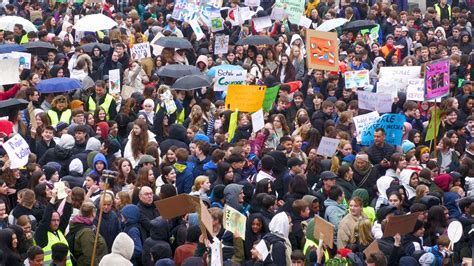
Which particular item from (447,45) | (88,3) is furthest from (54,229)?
(88,3)

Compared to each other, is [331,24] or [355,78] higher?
[355,78]

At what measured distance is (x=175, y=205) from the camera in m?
15.5

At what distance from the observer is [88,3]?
30.5 meters

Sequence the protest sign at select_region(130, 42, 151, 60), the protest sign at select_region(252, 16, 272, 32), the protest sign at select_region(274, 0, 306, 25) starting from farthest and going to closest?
the protest sign at select_region(274, 0, 306, 25), the protest sign at select_region(252, 16, 272, 32), the protest sign at select_region(130, 42, 151, 60)

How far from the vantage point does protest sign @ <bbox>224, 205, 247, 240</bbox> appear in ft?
48.9

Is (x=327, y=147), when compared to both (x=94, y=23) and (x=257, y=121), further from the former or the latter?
(x=94, y=23)

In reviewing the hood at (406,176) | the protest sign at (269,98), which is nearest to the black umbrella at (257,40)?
the protest sign at (269,98)

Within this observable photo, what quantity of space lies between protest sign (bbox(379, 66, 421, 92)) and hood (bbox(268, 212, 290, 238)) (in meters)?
8.39

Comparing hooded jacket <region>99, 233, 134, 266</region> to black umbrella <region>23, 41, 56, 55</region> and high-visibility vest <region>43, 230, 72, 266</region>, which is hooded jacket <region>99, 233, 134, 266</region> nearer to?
high-visibility vest <region>43, 230, 72, 266</region>

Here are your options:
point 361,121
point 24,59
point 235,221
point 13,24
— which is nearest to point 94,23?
point 13,24

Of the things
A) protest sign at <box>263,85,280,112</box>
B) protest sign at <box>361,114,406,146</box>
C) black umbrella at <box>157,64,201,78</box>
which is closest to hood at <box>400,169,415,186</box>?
protest sign at <box>361,114,406,146</box>

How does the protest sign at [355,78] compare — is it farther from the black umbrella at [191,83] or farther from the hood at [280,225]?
the hood at [280,225]

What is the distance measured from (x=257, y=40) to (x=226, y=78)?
2934 mm

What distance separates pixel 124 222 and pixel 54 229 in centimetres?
94
